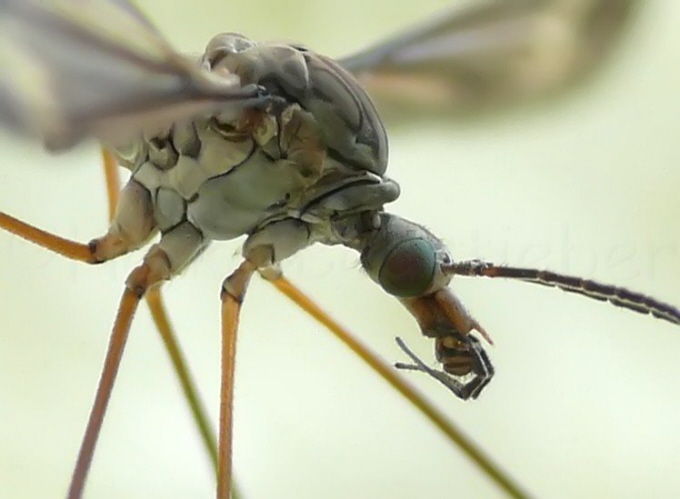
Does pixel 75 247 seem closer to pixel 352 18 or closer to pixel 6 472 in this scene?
pixel 6 472

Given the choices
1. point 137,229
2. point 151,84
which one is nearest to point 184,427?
point 137,229

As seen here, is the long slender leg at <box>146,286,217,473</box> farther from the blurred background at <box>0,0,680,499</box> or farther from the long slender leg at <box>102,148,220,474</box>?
the blurred background at <box>0,0,680,499</box>

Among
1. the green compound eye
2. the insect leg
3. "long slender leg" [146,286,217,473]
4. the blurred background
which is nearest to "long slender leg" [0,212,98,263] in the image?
the insect leg

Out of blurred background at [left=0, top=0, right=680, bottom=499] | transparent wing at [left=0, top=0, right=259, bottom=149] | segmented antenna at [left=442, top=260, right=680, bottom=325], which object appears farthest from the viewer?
blurred background at [left=0, top=0, right=680, bottom=499]

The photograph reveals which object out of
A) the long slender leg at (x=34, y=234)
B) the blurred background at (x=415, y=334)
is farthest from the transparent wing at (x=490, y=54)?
the long slender leg at (x=34, y=234)

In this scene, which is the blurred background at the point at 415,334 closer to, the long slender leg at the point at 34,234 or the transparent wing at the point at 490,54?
the transparent wing at the point at 490,54

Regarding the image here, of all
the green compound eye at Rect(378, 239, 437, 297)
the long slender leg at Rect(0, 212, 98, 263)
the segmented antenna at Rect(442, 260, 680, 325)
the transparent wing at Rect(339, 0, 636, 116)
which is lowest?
the segmented antenna at Rect(442, 260, 680, 325)

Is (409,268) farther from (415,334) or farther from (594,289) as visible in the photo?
(415,334)
